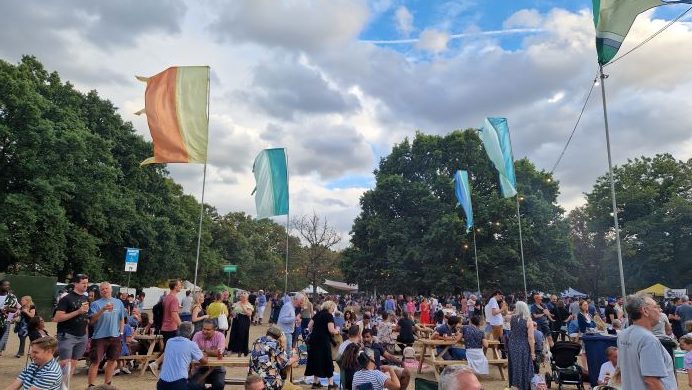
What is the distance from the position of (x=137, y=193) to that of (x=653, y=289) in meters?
35.3

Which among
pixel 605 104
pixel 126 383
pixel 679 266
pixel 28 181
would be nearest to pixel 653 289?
pixel 679 266

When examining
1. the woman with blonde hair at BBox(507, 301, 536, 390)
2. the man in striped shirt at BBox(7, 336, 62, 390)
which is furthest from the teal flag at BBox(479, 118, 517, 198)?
the man in striped shirt at BBox(7, 336, 62, 390)

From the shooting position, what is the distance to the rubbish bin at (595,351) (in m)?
8.47

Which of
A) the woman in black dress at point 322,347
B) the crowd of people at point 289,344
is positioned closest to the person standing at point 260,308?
the crowd of people at point 289,344

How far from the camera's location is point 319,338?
9516 mm

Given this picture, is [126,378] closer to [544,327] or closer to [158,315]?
[158,315]

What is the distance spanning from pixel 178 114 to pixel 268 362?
677 cm

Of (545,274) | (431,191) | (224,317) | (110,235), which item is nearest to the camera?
(224,317)

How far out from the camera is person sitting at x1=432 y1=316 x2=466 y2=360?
12078 mm

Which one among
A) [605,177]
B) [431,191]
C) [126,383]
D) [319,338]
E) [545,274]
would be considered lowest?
[126,383]

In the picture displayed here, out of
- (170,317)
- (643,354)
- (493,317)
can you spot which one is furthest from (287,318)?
(643,354)

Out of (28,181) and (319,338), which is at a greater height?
(28,181)

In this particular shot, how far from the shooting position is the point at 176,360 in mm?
6145

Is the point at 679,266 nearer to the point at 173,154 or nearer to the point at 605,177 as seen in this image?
the point at 605,177
